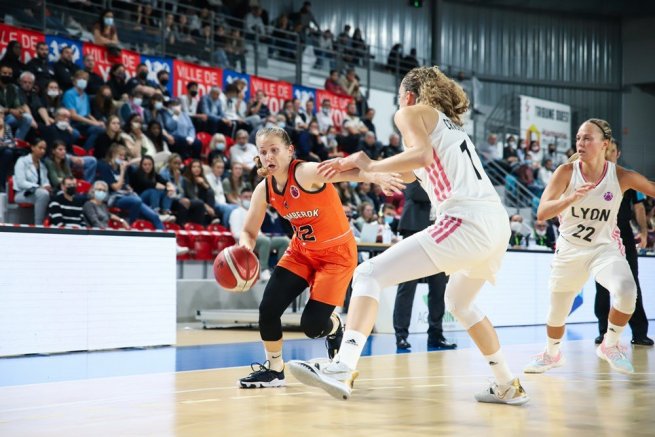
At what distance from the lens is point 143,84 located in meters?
14.0

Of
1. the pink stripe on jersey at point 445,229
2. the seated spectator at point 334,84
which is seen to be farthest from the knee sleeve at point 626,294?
the seated spectator at point 334,84

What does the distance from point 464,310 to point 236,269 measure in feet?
4.97

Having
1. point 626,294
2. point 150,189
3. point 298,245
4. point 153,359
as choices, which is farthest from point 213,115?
point 626,294

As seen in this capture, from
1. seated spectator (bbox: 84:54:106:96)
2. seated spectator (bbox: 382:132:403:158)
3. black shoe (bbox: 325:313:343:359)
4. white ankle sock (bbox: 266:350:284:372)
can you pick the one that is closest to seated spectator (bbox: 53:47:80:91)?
seated spectator (bbox: 84:54:106:96)

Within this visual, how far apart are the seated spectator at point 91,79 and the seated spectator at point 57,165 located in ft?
6.98

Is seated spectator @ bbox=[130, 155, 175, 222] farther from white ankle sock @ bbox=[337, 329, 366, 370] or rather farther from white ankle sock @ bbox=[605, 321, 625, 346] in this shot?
white ankle sock @ bbox=[337, 329, 366, 370]

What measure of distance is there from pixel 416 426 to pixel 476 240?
3.32ft

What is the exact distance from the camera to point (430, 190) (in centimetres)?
470

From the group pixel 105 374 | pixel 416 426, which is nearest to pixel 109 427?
pixel 416 426

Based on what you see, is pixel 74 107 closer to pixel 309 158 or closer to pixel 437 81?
pixel 309 158

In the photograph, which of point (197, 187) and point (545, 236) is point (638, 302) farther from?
point (197, 187)

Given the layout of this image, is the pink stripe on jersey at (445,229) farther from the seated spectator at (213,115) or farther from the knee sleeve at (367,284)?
the seated spectator at (213,115)

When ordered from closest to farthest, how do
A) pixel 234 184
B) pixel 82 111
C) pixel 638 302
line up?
pixel 638 302 → pixel 82 111 → pixel 234 184

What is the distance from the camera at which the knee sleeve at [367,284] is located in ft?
14.1
